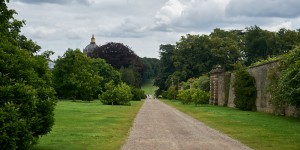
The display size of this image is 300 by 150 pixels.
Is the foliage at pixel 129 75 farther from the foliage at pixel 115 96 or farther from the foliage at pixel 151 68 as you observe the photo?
the foliage at pixel 151 68

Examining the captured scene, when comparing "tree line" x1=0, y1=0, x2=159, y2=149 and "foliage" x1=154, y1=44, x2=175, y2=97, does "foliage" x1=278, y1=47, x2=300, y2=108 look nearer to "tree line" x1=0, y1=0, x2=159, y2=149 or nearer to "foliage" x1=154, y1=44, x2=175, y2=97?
"tree line" x1=0, y1=0, x2=159, y2=149

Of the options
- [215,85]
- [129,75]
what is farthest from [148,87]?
[215,85]

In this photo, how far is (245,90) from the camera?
36031 millimetres

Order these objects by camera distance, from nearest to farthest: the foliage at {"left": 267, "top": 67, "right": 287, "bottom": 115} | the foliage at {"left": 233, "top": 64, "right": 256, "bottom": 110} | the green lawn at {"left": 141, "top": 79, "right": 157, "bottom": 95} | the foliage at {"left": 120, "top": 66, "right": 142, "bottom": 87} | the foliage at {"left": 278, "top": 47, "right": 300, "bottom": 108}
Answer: the foliage at {"left": 278, "top": 47, "right": 300, "bottom": 108}
the foliage at {"left": 267, "top": 67, "right": 287, "bottom": 115}
the foliage at {"left": 233, "top": 64, "right": 256, "bottom": 110}
the foliage at {"left": 120, "top": 66, "right": 142, "bottom": 87}
the green lawn at {"left": 141, "top": 79, "right": 157, "bottom": 95}

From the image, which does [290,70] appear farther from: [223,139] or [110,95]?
[110,95]

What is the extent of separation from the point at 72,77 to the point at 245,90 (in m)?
27.9

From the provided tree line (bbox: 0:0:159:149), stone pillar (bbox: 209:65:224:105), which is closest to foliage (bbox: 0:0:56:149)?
tree line (bbox: 0:0:159:149)

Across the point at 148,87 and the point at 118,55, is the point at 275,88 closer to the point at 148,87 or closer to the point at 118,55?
the point at 118,55

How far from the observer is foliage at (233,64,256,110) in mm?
35531

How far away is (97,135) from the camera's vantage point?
50.2 feet

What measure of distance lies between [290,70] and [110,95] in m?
28.2

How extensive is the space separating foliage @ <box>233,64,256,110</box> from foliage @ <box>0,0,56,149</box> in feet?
85.3

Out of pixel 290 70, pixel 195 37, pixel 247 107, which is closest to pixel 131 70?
pixel 195 37

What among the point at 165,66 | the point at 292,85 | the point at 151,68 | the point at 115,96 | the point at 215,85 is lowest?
the point at 115,96
